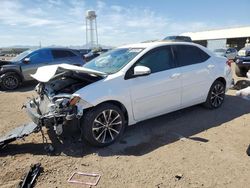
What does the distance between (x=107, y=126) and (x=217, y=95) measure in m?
3.27

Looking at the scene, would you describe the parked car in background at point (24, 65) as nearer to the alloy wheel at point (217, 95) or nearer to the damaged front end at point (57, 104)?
the damaged front end at point (57, 104)

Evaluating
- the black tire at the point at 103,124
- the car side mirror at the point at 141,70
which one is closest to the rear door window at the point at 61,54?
the car side mirror at the point at 141,70

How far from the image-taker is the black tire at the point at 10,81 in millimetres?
11578

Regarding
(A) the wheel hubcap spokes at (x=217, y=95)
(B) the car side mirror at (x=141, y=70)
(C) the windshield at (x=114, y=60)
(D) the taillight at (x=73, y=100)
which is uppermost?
(C) the windshield at (x=114, y=60)

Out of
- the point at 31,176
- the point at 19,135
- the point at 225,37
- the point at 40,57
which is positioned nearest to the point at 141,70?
the point at 19,135

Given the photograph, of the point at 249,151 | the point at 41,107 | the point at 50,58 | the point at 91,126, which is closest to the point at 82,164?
the point at 91,126

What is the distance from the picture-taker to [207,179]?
12.9 ft

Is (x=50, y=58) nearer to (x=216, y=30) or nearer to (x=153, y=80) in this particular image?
(x=153, y=80)

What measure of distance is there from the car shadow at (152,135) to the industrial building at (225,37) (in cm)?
4631

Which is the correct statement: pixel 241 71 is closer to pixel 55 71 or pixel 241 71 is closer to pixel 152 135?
pixel 152 135

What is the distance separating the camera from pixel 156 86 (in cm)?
553

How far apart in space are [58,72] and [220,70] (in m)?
3.85

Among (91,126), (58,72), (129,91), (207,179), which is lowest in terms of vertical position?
(207,179)

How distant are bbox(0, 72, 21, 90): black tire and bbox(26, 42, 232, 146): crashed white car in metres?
6.53
